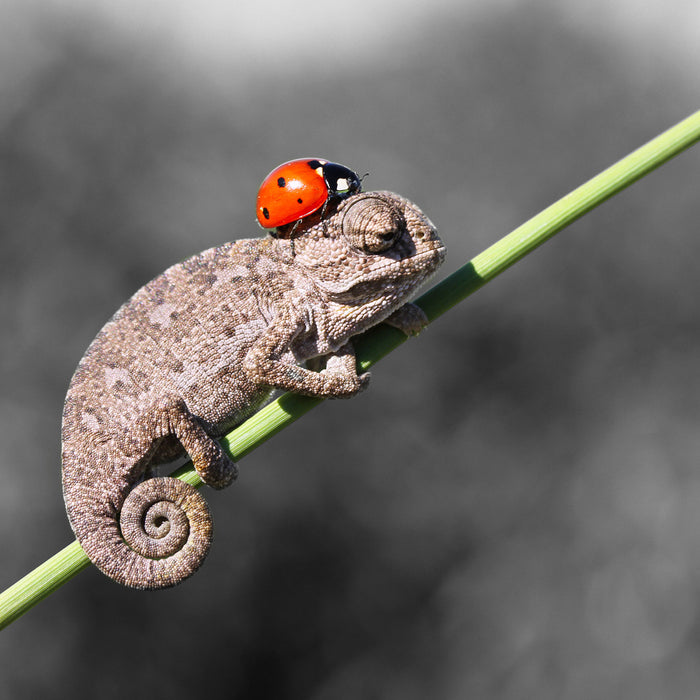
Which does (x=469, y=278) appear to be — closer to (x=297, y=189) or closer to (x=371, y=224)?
(x=371, y=224)

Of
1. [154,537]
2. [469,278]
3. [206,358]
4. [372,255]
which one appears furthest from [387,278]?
[154,537]

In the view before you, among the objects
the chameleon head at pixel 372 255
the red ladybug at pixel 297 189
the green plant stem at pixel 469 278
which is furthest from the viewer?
the chameleon head at pixel 372 255

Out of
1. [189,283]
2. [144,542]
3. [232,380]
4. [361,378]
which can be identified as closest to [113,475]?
[144,542]

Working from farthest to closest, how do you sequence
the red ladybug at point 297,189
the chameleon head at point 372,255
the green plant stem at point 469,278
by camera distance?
1. the chameleon head at point 372,255
2. the red ladybug at point 297,189
3. the green plant stem at point 469,278

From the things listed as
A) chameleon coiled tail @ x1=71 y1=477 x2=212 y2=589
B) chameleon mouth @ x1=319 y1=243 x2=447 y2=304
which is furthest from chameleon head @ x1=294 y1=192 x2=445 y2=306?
chameleon coiled tail @ x1=71 y1=477 x2=212 y2=589

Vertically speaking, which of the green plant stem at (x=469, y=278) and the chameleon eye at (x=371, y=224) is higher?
the chameleon eye at (x=371, y=224)

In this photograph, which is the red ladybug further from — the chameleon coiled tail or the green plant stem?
the chameleon coiled tail

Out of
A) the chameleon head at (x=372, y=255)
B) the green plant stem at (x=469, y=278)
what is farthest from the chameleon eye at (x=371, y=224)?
the green plant stem at (x=469, y=278)

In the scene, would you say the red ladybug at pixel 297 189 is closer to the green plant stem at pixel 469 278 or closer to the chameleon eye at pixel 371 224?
the chameleon eye at pixel 371 224

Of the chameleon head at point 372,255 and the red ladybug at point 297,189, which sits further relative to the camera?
the chameleon head at point 372,255
